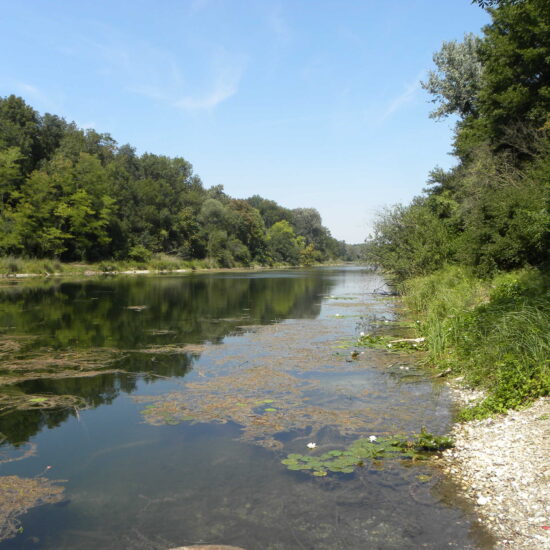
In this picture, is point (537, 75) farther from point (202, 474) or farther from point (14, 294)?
point (14, 294)

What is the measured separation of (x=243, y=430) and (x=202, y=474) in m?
1.61

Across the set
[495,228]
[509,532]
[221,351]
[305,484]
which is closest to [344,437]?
[305,484]

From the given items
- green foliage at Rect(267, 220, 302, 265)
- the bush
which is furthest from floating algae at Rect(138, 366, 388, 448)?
green foliage at Rect(267, 220, 302, 265)

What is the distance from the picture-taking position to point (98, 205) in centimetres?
7225

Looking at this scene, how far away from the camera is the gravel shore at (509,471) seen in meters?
→ 4.78

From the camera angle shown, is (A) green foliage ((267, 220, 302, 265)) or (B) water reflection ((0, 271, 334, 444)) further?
(A) green foliage ((267, 220, 302, 265))

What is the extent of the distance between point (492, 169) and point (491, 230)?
6.28 meters

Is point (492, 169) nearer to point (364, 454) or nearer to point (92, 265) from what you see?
point (364, 454)

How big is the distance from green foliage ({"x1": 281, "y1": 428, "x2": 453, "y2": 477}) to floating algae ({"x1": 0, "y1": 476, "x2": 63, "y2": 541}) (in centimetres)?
312

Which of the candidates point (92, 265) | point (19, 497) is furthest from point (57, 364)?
point (92, 265)

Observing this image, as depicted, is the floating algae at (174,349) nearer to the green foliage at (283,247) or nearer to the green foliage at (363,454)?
the green foliage at (363,454)

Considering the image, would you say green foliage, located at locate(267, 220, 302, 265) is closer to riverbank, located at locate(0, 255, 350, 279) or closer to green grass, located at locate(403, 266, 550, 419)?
riverbank, located at locate(0, 255, 350, 279)

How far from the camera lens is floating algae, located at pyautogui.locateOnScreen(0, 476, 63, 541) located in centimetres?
524

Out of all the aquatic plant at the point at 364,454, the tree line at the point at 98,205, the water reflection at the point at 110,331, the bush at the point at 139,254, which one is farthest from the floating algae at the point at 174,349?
the bush at the point at 139,254
